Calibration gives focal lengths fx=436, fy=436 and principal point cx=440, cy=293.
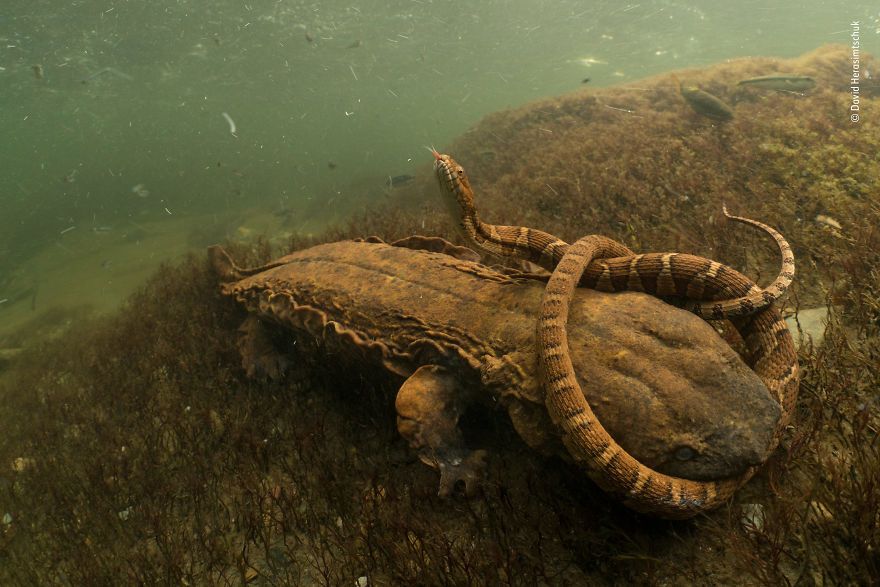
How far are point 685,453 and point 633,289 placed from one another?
151 centimetres

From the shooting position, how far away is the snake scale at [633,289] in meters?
2.59

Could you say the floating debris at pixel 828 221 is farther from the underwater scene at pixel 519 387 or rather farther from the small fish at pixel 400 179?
the small fish at pixel 400 179

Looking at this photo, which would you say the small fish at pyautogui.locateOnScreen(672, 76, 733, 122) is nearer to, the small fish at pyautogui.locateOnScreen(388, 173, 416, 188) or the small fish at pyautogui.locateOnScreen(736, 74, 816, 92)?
the small fish at pyautogui.locateOnScreen(736, 74, 816, 92)

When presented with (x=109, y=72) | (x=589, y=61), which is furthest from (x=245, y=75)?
(x=589, y=61)

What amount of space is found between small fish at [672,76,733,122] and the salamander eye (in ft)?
36.6

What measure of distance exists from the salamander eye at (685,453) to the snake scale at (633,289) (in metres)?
0.13

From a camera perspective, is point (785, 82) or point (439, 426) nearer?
point (439, 426)

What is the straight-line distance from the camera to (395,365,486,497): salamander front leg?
3.45 m

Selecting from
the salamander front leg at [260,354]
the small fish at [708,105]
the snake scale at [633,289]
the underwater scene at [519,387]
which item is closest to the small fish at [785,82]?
the underwater scene at [519,387]

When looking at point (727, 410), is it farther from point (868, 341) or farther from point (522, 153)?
point (522, 153)


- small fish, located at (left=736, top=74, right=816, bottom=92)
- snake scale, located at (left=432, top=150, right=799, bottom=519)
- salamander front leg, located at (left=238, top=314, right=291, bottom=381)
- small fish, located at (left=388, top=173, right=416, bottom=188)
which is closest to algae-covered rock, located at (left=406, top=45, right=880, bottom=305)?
small fish, located at (left=736, top=74, right=816, bottom=92)

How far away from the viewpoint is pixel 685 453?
2.62 metres

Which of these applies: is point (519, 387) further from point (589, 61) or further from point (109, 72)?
point (589, 61)

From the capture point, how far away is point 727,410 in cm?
266
